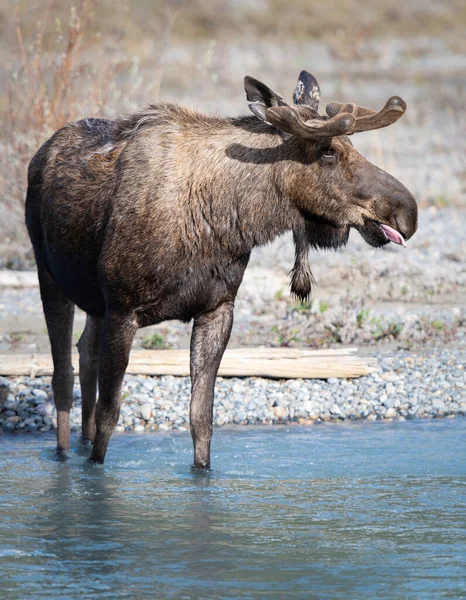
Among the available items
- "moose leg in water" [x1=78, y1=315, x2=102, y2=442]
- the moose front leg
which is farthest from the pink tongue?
"moose leg in water" [x1=78, y1=315, x2=102, y2=442]

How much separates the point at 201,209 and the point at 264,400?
8.06 ft

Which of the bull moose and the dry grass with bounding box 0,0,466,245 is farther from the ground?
the dry grass with bounding box 0,0,466,245

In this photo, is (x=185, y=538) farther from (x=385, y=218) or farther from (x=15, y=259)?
(x=15, y=259)

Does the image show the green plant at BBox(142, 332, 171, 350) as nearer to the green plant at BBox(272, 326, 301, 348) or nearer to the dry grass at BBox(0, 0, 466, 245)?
the green plant at BBox(272, 326, 301, 348)

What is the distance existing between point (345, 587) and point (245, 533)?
33.0 inches

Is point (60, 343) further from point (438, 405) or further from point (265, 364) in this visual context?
point (438, 405)

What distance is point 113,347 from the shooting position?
648cm

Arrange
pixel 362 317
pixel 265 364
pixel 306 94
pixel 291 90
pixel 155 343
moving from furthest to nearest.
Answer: pixel 291 90
pixel 362 317
pixel 155 343
pixel 265 364
pixel 306 94

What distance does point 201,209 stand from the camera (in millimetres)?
6293

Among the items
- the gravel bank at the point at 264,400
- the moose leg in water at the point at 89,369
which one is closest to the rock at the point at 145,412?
the gravel bank at the point at 264,400

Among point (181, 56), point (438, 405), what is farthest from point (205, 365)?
point (181, 56)

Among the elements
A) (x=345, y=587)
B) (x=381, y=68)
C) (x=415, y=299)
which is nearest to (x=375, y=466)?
(x=345, y=587)

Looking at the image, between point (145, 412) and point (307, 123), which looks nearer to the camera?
point (307, 123)

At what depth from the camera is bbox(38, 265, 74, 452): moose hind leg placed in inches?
290
